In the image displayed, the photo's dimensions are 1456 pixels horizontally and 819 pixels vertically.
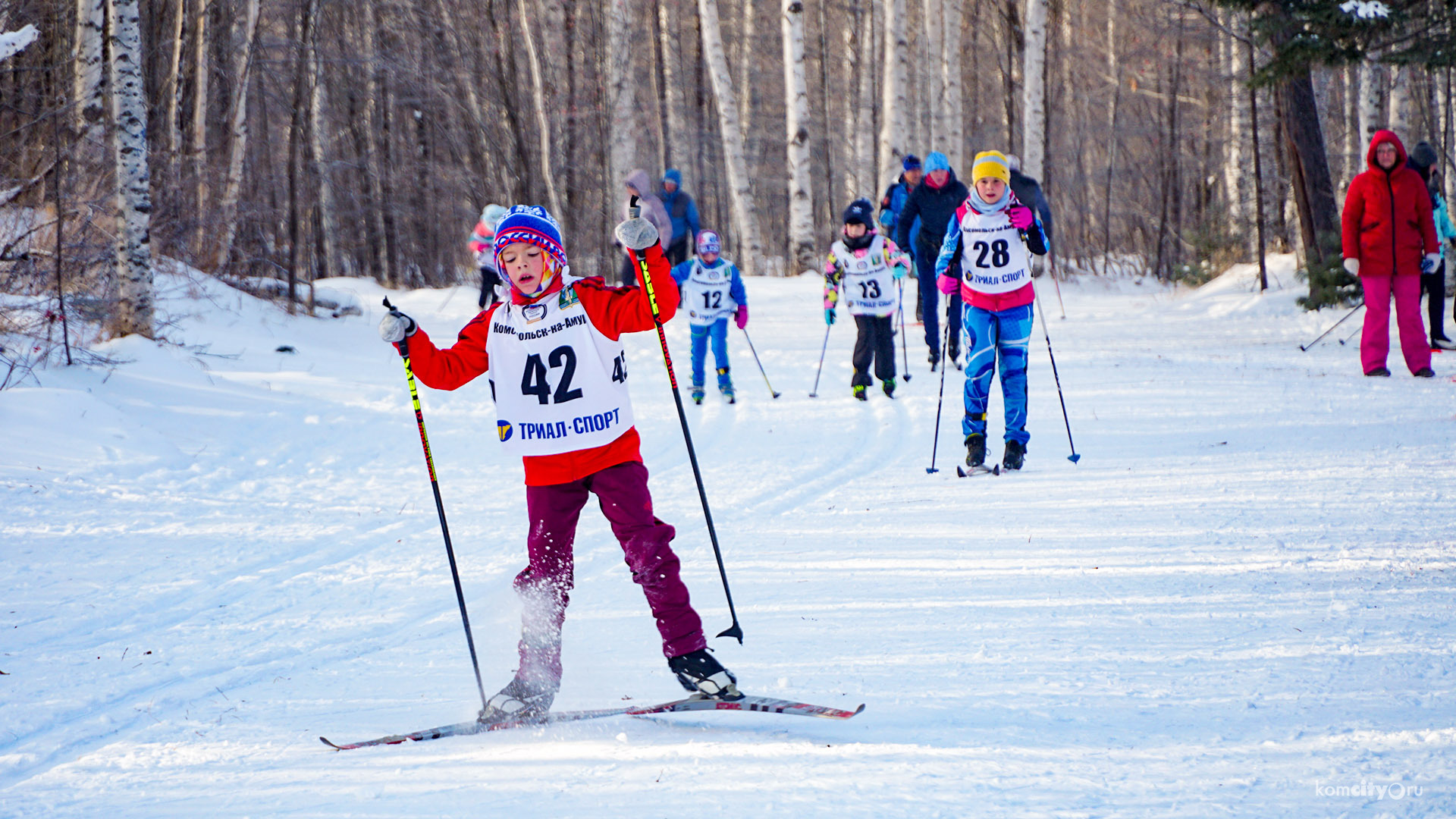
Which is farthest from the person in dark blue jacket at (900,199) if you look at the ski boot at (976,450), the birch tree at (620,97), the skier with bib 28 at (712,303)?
the birch tree at (620,97)

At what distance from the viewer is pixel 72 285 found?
32.6ft

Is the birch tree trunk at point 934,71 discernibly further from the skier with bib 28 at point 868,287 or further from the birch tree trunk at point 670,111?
the skier with bib 28 at point 868,287

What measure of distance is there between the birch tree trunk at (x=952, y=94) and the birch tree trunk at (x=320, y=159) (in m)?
11.1

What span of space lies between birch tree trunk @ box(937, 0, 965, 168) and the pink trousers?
37.4ft

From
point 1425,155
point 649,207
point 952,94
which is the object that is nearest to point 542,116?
point 649,207

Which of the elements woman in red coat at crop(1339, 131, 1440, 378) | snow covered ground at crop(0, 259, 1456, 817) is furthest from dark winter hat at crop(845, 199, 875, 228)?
woman in red coat at crop(1339, 131, 1440, 378)

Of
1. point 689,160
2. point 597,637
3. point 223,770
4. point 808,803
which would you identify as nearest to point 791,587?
point 597,637

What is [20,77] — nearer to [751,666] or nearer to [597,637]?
[597,637]

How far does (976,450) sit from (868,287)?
11.3ft

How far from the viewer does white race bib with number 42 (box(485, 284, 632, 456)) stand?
12.2ft

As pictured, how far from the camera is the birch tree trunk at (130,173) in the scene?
10.0m

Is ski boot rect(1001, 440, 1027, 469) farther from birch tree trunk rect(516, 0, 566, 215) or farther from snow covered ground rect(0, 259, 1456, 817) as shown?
birch tree trunk rect(516, 0, 566, 215)

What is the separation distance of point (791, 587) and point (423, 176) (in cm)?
2304

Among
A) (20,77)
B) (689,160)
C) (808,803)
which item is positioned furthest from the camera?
(689,160)
